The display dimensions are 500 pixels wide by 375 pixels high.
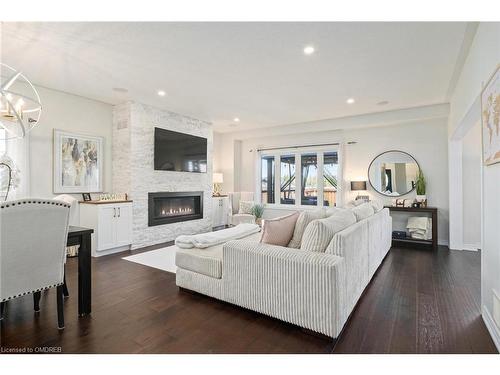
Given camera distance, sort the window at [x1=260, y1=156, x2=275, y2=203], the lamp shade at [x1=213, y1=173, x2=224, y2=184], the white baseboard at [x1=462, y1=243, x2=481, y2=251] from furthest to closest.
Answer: the window at [x1=260, y1=156, x2=275, y2=203] → the lamp shade at [x1=213, y1=173, x2=224, y2=184] → the white baseboard at [x1=462, y1=243, x2=481, y2=251]

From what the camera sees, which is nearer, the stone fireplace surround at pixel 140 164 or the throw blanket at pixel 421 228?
the stone fireplace surround at pixel 140 164

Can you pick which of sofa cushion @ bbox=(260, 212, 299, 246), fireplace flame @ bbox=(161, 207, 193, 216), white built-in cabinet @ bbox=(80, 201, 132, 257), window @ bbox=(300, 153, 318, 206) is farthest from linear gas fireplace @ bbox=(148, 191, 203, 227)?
sofa cushion @ bbox=(260, 212, 299, 246)

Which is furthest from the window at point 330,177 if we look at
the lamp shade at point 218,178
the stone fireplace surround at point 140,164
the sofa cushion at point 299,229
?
the sofa cushion at point 299,229

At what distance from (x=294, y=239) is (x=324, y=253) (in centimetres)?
44

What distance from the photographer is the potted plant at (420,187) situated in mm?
4984

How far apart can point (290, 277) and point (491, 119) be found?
1.93 meters

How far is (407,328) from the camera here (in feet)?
6.80

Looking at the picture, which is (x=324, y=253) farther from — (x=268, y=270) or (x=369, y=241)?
(x=369, y=241)

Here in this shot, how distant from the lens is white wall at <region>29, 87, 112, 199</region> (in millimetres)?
3943

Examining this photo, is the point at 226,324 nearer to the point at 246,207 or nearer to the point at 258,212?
the point at 246,207

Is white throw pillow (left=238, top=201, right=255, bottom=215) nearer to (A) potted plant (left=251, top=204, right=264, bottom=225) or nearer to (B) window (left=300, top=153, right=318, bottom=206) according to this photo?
(A) potted plant (left=251, top=204, right=264, bottom=225)

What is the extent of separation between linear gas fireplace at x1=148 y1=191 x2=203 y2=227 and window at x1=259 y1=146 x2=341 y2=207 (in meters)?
2.04

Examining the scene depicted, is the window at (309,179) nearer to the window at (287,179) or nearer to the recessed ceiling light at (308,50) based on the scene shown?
the window at (287,179)

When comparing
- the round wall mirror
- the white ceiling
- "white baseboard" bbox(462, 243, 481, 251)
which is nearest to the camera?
the white ceiling
